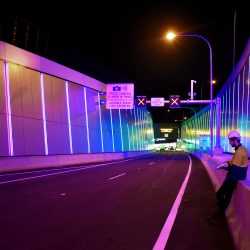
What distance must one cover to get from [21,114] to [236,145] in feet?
77.6

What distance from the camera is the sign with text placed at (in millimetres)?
39194

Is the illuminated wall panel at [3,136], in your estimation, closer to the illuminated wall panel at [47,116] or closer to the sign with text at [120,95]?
the illuminated wall panel at [47,116]

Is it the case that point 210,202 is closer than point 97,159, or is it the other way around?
point 210,202

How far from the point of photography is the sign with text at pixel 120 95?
3919 centimetres

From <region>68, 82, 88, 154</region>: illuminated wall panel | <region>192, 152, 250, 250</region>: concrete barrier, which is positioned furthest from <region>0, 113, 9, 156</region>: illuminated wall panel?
<region>192, 152, 250, 250</region>: concrete barrier

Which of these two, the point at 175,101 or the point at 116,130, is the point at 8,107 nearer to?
the point at 175,101

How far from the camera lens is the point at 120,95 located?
3956 centimetres

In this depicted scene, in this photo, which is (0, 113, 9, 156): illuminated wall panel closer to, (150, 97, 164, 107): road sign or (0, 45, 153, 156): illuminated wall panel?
(0, 45, 153, 156): illuminated wall panel

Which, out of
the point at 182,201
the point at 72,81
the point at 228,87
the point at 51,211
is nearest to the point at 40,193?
the point at 51,211

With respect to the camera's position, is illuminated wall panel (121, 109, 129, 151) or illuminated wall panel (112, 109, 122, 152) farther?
illuminated wall panel (121, 109, 129, 151)

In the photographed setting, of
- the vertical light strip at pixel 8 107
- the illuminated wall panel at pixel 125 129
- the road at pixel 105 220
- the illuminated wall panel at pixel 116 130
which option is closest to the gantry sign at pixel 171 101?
the illuminated wall panel at pixel 116 130

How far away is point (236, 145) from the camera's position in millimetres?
8055

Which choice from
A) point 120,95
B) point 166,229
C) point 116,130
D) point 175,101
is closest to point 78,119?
point 120,95

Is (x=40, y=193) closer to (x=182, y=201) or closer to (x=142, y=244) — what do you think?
(x=182, y=201)
